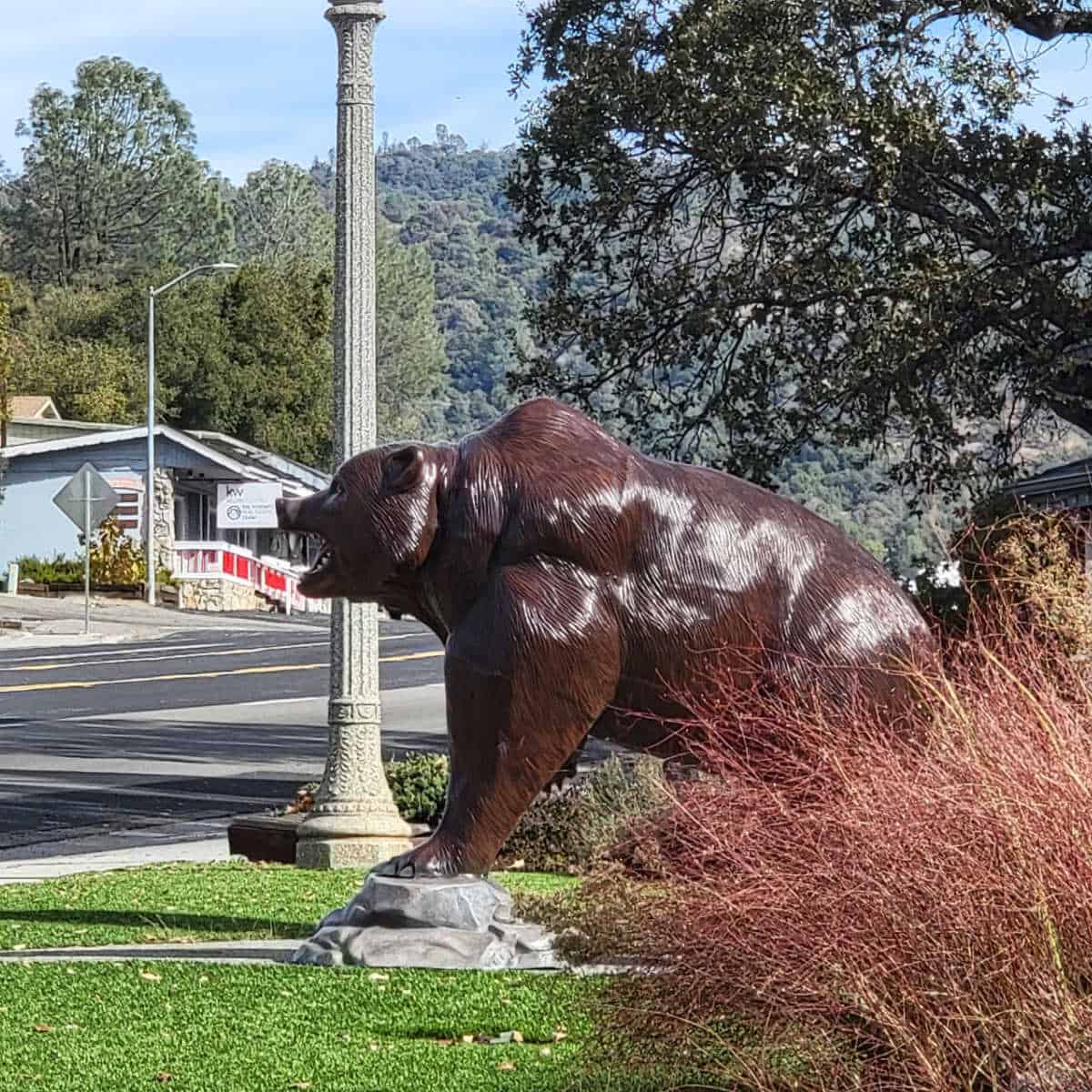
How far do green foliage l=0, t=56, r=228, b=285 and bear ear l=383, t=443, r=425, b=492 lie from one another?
73614mm

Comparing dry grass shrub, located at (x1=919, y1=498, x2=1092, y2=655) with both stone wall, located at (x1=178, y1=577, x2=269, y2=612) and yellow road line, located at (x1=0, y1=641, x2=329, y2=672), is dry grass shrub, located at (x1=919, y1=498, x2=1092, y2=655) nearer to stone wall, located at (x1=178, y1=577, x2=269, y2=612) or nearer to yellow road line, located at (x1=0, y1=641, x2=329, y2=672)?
yellow road line, located at (x1=0, y1=641, x2=329, y2=672)

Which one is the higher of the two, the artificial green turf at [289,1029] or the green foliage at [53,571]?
the green foliage at [53,571]

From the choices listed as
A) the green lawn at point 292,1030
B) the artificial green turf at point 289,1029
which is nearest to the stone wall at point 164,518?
the green lawn at point 292,1030

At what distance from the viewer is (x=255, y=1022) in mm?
6488

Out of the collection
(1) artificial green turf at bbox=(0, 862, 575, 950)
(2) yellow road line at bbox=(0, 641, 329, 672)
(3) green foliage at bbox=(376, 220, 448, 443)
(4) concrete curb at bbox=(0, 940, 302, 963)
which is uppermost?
(3) green foliage at bbox=(376, 220, 448, 443)

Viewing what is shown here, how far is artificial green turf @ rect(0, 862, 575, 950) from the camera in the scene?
28.9 ft

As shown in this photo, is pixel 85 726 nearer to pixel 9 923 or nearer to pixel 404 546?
pixel 9 923

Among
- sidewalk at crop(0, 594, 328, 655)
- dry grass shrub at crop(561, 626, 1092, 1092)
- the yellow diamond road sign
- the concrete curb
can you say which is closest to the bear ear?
the concrete curb

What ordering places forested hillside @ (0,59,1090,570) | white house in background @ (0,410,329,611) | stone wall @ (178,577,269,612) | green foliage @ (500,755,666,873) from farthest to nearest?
forested hillside @ (0,59,1090,570), white house in background @ (0,410,329,611), stone wall @ (178,577,269,612), green foliage @ (500,755,666,873)

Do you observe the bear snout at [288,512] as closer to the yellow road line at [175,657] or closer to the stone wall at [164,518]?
the yellow road line at [175,657]

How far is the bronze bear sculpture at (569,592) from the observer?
7.18 metres

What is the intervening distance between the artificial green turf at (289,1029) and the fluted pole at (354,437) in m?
3.65

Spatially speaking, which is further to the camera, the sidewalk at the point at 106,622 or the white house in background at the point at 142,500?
the white house in background at the point at 142,500

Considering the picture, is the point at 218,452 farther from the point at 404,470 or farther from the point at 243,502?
the point at 404,470
